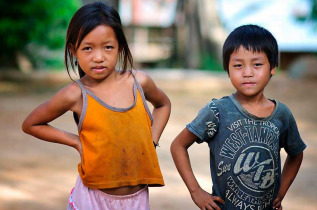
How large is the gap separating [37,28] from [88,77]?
29.2 feet

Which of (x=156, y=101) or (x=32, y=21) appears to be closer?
(x=156, y=101)

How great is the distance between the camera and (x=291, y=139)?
239 cm

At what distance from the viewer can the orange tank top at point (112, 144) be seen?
2322 mm

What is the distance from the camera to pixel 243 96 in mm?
2355

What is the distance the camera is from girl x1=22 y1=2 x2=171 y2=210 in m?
2.33

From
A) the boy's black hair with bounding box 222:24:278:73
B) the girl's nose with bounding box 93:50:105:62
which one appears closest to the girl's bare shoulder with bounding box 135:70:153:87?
the girl's nose with bounding box 93:50:105:62

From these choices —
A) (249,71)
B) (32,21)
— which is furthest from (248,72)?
(32,21)

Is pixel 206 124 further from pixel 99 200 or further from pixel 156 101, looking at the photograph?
pixel 99 200

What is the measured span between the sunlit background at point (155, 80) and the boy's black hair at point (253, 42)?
1968 mm

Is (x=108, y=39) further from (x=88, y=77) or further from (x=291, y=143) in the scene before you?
(x=291, y=143)

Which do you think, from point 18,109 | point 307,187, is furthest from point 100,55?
point 18,109

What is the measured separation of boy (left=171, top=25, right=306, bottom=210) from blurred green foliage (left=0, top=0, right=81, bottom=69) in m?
8.99

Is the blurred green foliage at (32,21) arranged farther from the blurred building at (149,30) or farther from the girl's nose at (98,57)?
the blurred building at (149,30)

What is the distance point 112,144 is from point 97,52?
0.40m
